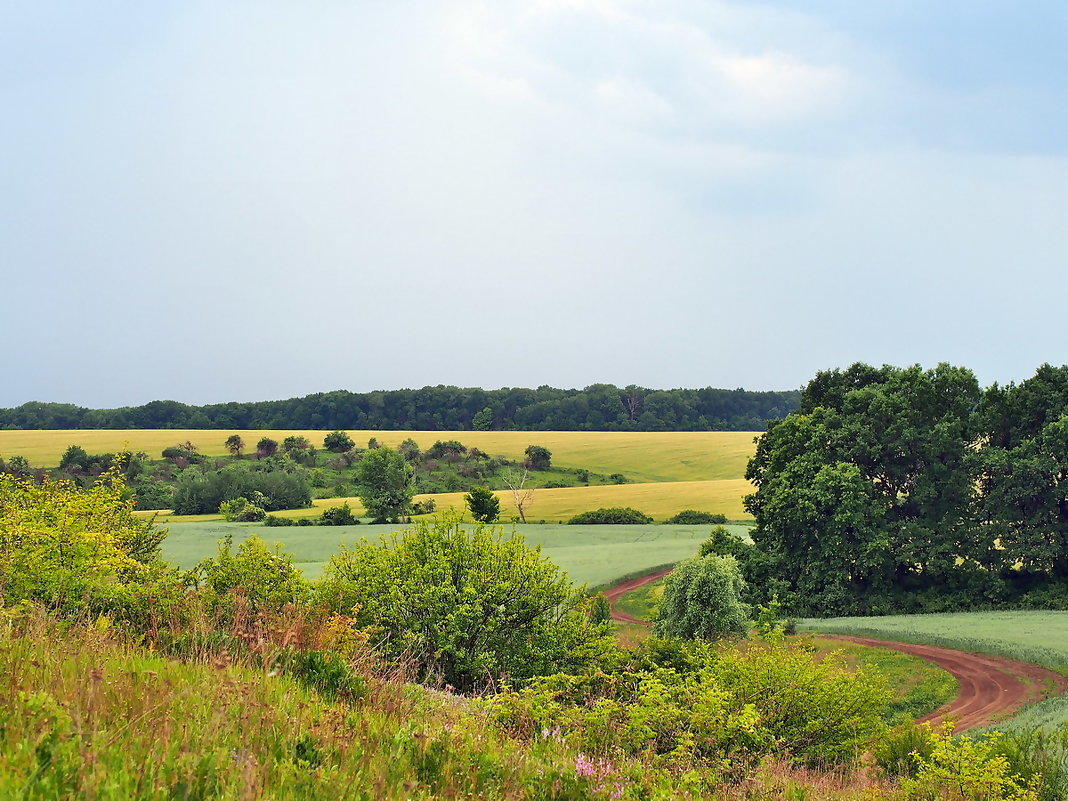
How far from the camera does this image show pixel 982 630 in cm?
3819

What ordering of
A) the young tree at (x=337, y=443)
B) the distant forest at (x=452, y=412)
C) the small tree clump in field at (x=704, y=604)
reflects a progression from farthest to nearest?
1. the distant forest at (x=452, y=412)
2. the young tree at (x=337, y=443)
3. the small tree clump in field at (x=704, y=604)

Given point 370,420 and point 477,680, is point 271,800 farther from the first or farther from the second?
point 370,420

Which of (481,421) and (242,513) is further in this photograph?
(481,421)

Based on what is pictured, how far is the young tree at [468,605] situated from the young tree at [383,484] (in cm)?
6482

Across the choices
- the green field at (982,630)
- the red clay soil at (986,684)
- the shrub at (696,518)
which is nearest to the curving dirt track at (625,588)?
the green field at (982,630)

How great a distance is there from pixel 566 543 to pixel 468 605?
55056 millimetres

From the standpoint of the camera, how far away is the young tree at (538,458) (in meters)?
122

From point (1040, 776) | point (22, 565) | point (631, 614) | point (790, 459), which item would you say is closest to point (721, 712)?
point (1040, 776)

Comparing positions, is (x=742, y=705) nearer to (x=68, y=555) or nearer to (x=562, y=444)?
(x=68, y=555)

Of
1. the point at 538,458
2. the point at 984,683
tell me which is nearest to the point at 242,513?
the point at 538,458

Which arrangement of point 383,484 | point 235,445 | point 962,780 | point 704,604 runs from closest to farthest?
1. point 962,780
2. point 704,604
3. point 383,484
4. point 235,445

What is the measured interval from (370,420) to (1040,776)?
466 feet

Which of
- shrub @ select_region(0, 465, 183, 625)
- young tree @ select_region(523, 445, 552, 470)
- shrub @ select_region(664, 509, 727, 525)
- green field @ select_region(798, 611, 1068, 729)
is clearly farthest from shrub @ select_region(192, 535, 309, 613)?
young tree @ select_region(523, 445, 552, 470)

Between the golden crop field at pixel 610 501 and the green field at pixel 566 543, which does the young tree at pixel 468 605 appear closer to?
the green field at pixel 566 543
